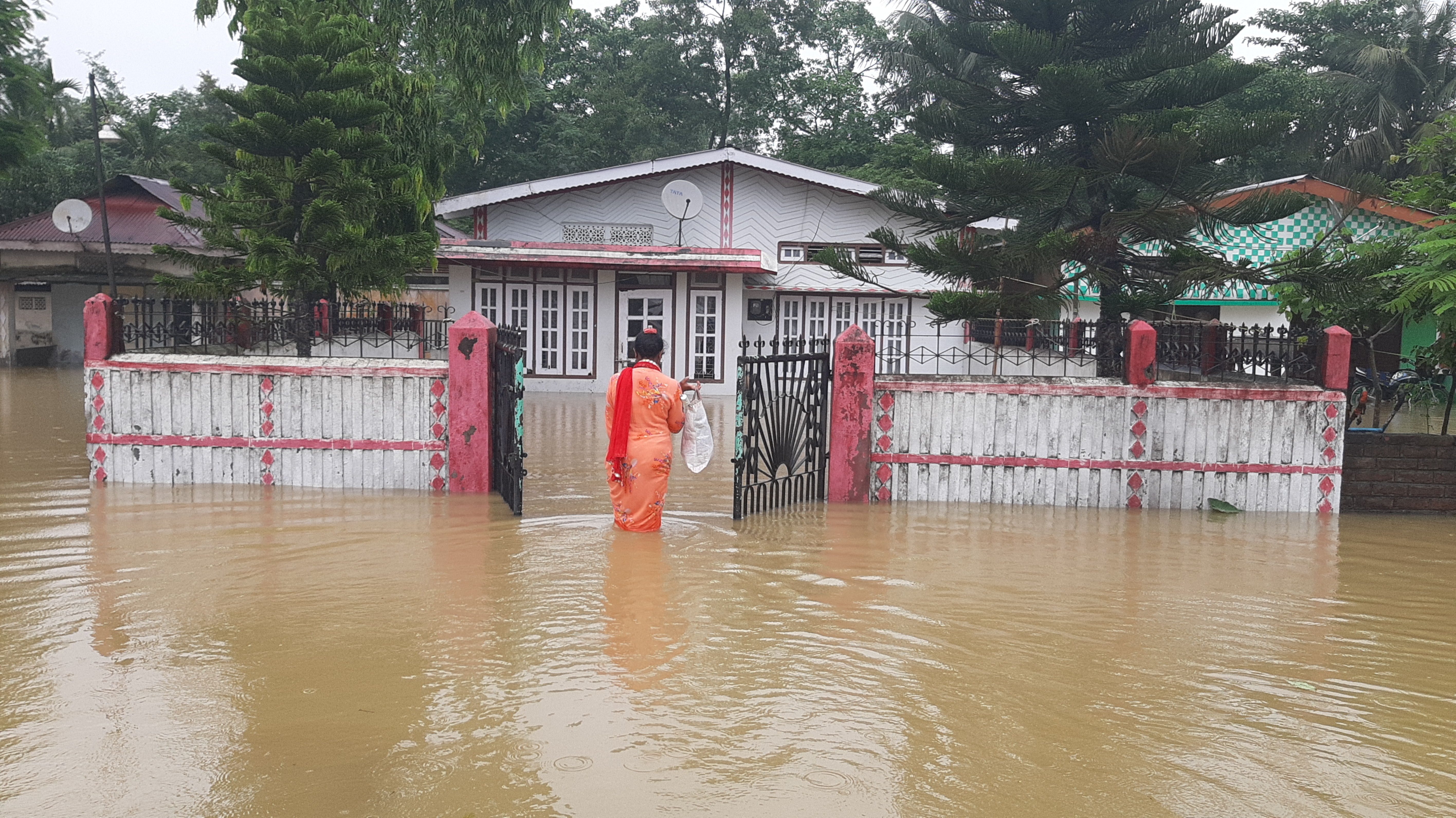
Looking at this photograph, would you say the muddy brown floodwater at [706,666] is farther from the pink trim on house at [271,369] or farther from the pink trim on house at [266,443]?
the pink trim on house at [271,369]

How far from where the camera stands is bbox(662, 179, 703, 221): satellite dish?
20125 millimetres

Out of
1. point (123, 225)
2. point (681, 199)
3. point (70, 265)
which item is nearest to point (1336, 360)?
point (681, 199)

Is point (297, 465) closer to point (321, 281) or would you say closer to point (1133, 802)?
point (321, 281)

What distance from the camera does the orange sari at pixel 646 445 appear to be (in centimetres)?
731

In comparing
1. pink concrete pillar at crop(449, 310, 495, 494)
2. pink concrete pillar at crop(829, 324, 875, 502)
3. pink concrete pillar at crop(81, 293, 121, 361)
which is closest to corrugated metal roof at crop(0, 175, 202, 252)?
pink concrete pillar at crop(81, 293, 121, 361)

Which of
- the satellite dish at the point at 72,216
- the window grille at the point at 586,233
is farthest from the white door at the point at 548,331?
the satellite dish at the point at 72,216

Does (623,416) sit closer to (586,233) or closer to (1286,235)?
(586,233)

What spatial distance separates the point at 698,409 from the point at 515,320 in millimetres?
13339

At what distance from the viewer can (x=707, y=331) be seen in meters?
20.4

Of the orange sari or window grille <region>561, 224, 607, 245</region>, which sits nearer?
the orange sari

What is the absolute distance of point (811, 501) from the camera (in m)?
8.98

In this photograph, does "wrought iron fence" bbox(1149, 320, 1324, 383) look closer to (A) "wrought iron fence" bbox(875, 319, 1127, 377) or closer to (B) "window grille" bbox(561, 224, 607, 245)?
(A) "wrought iron fence" bbox(875, 319, 1127, 377)

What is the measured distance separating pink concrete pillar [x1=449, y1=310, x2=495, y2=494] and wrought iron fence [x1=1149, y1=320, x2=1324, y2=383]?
5.48 m

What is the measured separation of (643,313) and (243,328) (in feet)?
37.2
